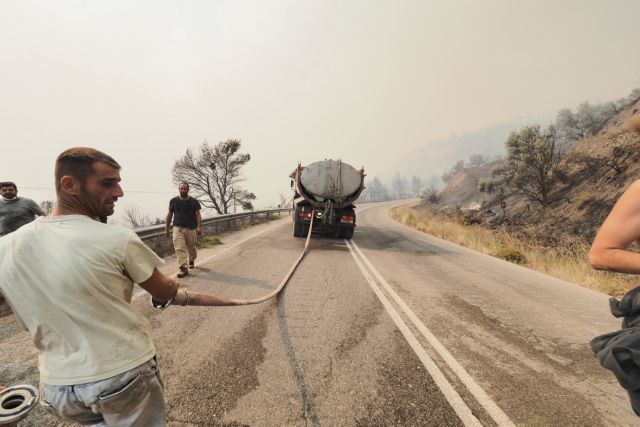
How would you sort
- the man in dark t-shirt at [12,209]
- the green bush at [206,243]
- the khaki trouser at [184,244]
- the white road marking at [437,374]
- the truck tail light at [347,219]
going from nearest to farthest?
Answer: the white road marking at [437,374] < the man in dark t-shirt at [12,209] < the khaki trouser at [184,244] < the green bush at [206,243] < the truck tail light at [347,219]

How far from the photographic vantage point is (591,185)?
16.4 metres

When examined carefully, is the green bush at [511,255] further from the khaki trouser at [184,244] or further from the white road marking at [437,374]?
the khaki trouser at [184,244]

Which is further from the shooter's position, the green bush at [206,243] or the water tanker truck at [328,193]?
the water tanker truck at [328,193]

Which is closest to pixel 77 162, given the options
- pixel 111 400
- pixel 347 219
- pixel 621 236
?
pixel 111 400

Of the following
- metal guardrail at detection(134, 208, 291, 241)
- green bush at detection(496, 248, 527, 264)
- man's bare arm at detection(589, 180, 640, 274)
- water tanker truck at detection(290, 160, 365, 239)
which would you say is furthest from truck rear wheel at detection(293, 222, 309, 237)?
man's bare arm at detection(589, 180, 640, 274)

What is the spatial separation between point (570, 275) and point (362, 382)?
23.3ft

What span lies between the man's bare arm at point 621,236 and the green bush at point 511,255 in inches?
351

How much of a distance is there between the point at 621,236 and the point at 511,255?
9.24m

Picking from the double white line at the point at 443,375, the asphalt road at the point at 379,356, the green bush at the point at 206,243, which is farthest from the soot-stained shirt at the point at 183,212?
the double white line at the point at 443,375

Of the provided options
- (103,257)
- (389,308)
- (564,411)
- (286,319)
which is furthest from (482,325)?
(103,257)

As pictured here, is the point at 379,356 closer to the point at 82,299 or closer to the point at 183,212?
the point at 82,299

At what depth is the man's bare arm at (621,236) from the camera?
134cm

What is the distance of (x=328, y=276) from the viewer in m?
6.25

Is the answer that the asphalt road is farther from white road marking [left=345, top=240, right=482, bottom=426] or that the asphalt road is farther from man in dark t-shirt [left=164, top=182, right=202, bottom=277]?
man in dark t-shirt [left=164, top=182, right=202, bottom=277]
